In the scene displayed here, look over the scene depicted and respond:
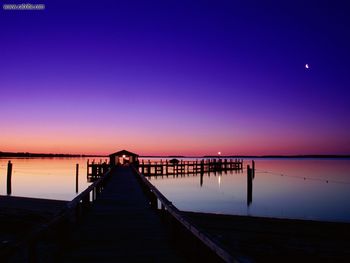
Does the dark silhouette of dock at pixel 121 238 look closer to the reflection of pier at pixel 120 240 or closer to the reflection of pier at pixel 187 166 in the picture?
the reflection of pier at pixel 120 240

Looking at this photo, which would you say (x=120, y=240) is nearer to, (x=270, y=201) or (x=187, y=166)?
(x=270, y=201)

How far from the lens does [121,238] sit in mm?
6531

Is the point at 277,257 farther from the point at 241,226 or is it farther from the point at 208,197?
the point at 208,197

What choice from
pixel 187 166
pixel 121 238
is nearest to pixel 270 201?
pixel 121 238

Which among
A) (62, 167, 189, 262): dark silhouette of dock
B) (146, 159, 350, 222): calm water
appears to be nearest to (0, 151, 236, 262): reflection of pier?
(62, 167, 189, 262): dark silhouette of dock

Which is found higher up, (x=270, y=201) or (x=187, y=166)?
(x=187, y=166)

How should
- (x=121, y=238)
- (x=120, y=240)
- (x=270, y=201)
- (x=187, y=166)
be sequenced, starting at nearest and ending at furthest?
1. (x=120, y=240)
2. (x=121, y=238)
3. (x=270, y=201)
4. (x=187, y=166)

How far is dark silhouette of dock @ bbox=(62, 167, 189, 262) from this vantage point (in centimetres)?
537

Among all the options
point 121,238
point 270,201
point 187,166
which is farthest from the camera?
point 187,166

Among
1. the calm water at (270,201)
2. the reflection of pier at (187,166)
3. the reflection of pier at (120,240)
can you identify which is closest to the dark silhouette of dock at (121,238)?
the reflection of pier at (120,240)

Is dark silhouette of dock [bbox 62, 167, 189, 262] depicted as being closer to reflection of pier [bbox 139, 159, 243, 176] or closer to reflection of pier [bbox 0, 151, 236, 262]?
reflection of pier [bbox 0, 151, 236, 262]

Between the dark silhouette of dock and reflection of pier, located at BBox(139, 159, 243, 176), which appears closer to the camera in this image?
the dark silhouette of dock

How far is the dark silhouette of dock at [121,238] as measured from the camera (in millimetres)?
5367

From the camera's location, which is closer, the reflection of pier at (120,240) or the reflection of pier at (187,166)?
the reflection of pier at (120,240)
